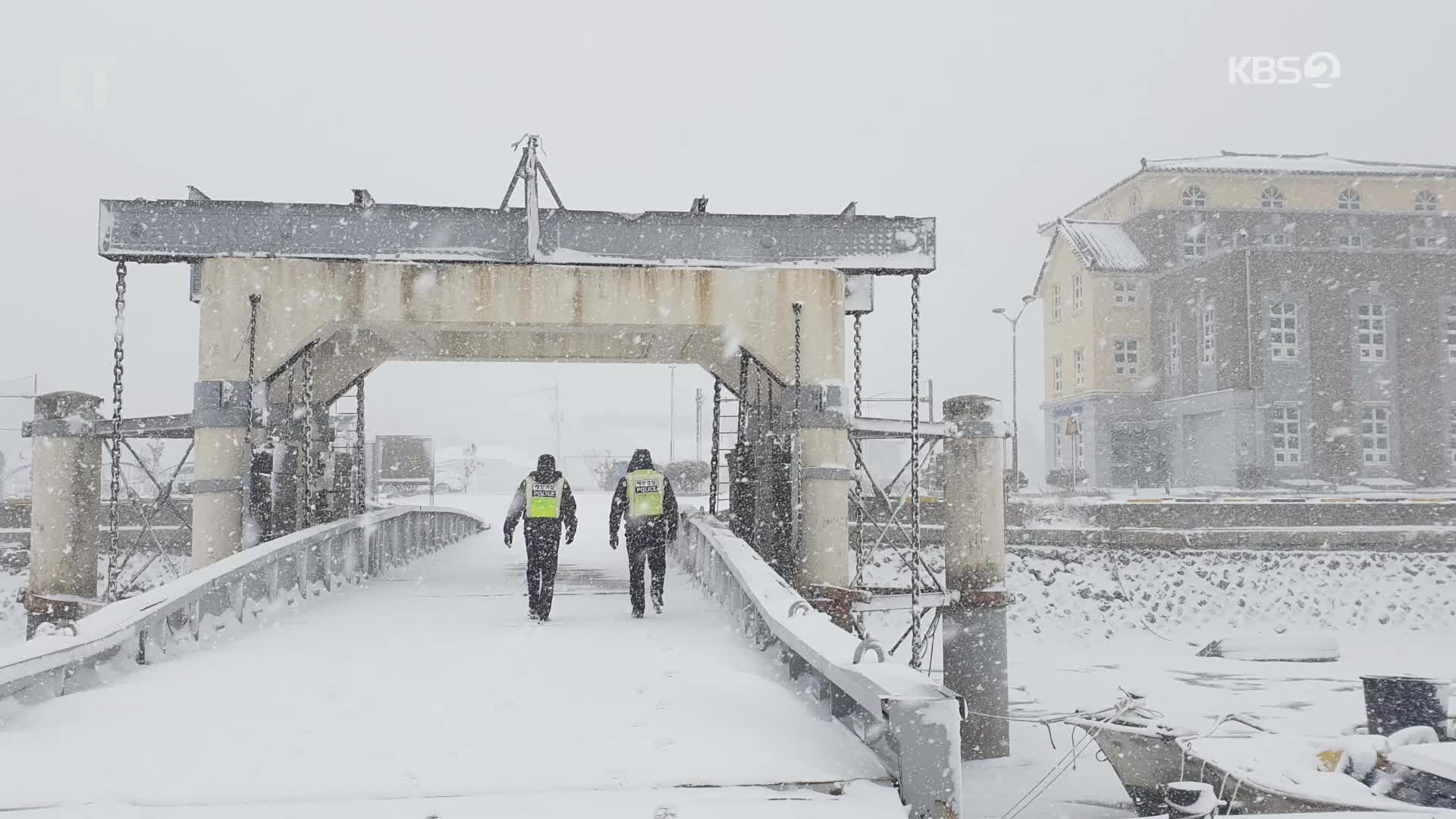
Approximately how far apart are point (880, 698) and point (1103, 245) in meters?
49.8

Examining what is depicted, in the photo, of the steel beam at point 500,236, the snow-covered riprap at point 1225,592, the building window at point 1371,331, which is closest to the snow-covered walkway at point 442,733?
the steel beam at point 500,236

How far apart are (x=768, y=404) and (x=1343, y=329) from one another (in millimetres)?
35462

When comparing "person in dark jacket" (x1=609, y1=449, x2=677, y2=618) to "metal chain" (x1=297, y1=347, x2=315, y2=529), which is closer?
"person in dark jacket" (x1=609, y1=449, x2=677, y2=618)

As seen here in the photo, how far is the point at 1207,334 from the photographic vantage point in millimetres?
45062

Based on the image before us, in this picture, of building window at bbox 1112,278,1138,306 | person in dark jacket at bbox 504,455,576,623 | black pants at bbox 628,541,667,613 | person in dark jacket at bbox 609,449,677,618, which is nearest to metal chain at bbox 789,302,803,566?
person in dark jacket at bbox 609,449,677,618

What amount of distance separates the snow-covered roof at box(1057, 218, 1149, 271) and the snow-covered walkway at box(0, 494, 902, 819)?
1746 inches

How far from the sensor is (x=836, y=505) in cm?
1388

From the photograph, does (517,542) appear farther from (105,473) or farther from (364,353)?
(105,473)

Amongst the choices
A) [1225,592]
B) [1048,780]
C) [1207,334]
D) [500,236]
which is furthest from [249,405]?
[1207,334]

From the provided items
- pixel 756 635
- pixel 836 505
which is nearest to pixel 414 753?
pixel 756 635

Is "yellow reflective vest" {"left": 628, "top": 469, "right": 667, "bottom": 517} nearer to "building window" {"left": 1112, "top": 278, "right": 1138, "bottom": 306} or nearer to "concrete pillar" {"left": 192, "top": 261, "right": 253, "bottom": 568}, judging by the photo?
"concrete pillar" {"left": 192, "top": 261, "right": 253, "bottom": 568}

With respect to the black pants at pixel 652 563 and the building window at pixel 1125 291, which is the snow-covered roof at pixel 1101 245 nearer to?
the building window at pixel 1125 291

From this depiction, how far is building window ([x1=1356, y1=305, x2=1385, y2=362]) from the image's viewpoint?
4256cm

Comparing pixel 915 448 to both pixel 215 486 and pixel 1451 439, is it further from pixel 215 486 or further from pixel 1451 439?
pixel 1451 439
